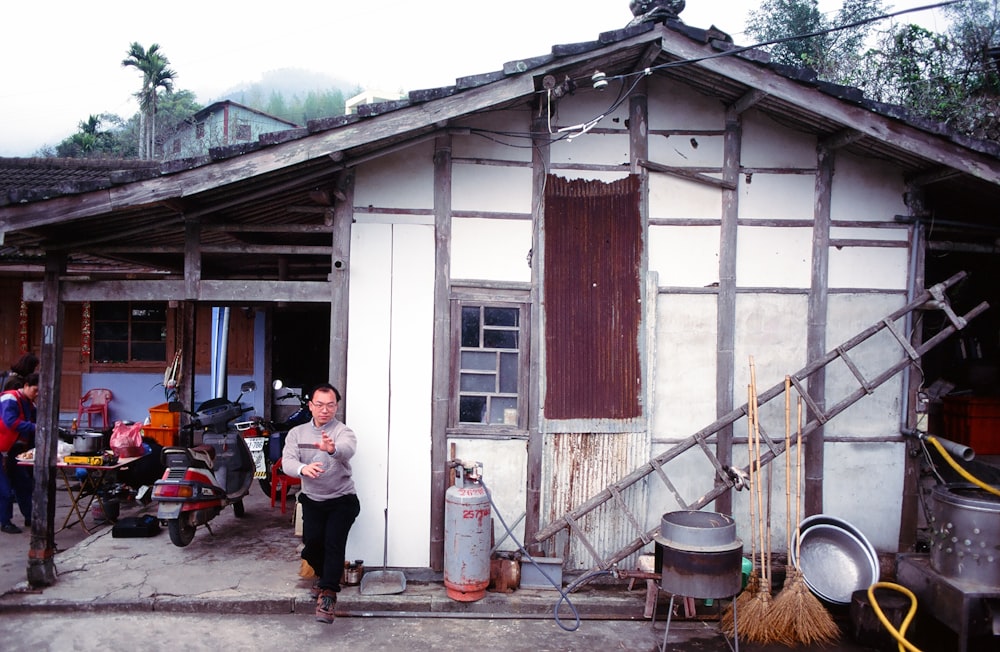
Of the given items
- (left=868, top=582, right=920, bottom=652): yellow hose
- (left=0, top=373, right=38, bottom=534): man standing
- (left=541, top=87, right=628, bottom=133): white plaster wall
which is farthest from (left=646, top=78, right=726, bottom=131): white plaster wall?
(left=0, top=373, right=38, bottom=534): man standing

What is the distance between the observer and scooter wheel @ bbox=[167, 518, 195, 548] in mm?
7199

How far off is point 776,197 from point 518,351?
3041mm

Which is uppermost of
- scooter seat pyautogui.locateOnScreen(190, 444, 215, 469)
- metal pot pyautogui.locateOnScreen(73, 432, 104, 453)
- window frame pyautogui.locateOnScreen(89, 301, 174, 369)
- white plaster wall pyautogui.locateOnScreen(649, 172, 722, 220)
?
white plaster wall pyautogui.locateOnScreen(649, 172, 722, 220)

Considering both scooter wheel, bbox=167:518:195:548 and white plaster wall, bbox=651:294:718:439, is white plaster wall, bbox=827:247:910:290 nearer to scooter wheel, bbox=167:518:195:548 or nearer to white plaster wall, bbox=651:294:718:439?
white plaster wall, bbox=651:294:718:439

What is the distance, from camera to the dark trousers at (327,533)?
607 cm

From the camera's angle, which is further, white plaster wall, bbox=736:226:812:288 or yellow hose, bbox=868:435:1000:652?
white plaster wall, bbox=736:226:812:288

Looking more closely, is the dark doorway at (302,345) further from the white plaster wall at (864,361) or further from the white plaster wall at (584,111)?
the white plaster wall at (864,361)

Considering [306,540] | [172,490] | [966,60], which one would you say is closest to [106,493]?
[172,490]

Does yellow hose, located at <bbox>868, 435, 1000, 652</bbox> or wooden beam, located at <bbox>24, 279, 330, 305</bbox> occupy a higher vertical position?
wooden beam, located at <bbox>24, 279, 330, 305</bbox>

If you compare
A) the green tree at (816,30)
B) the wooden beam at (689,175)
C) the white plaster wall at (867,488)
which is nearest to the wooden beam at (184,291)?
the wooden beam at (689,175)

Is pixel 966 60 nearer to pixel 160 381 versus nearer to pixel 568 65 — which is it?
pixel 568 65

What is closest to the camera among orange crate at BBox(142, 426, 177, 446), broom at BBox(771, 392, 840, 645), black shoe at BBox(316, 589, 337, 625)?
broom at BBox(771, 392, 840, 645)

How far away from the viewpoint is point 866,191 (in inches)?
276

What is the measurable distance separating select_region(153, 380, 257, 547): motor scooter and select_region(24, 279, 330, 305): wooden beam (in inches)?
77.6
